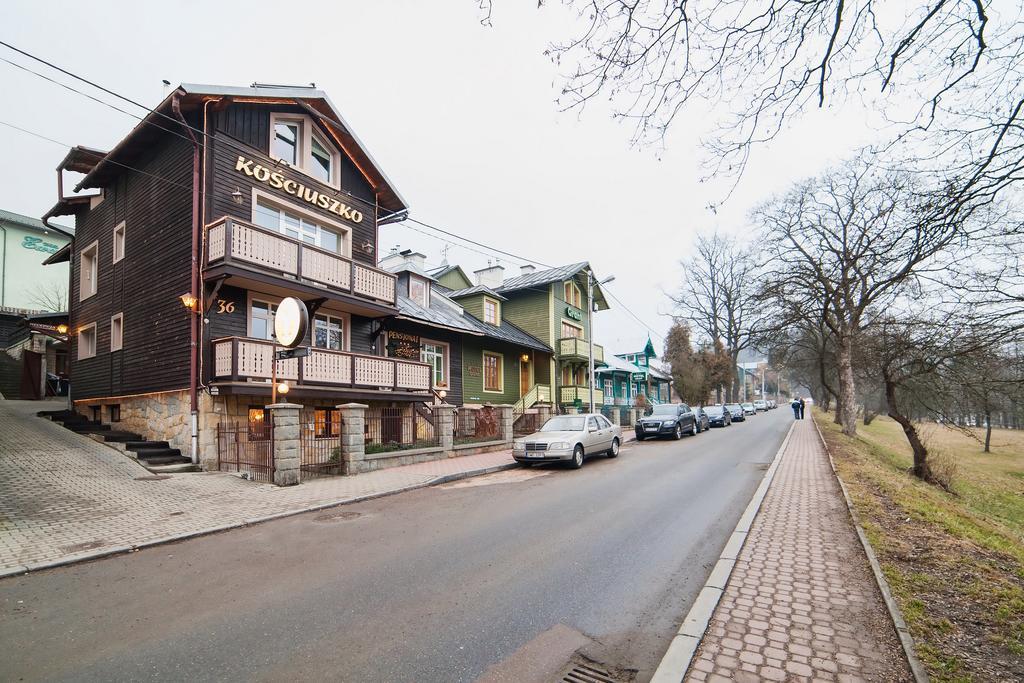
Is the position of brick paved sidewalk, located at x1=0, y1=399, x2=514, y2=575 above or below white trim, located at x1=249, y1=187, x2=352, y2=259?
below

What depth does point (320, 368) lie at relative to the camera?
1358cm

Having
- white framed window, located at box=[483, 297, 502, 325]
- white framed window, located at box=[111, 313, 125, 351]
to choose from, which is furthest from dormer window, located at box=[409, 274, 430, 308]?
white framed window, located at box=[111, 313, 125, 351]

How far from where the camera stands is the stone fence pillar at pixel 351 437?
11930mm

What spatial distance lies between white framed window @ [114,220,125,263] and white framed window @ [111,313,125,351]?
197cm

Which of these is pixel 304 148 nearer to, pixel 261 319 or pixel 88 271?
pixel 261 319

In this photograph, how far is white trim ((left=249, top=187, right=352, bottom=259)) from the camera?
14.1 m

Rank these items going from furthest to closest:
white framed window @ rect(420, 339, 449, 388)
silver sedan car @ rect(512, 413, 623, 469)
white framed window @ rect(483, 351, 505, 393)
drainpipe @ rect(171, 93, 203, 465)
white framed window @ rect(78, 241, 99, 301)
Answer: white framed window @ rect(483, 351, 505, 393) → white framed window @ rect(420, 339, 449, 388) → white framed window @ rect(78, 241, 99, 301) → silver sedan car @ rect(512, 413, 623, 469) → drainpipe @ rect(171, 93, 203, 465)

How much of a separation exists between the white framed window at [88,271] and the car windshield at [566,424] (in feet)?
55.5

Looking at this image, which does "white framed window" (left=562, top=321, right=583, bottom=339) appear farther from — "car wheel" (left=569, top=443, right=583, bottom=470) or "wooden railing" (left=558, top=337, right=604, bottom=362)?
"car wheel" (left=569, top=443, right=583, bottom=470)

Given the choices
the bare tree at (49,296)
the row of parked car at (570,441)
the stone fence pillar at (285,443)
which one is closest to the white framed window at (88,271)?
the stone fence pillar at (285,443)

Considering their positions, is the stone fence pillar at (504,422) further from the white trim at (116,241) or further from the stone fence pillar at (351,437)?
the white trim at (116,241)

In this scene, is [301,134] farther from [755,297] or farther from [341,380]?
[755,297]

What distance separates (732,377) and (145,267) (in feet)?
142

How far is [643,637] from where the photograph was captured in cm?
384
